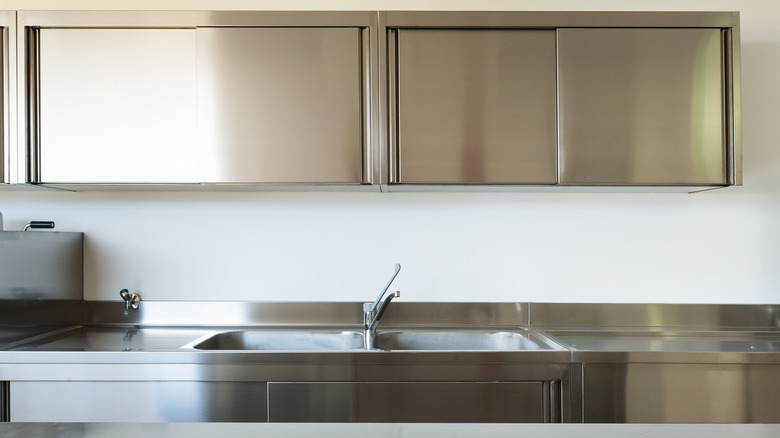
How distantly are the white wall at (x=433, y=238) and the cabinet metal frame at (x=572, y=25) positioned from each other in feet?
1.25

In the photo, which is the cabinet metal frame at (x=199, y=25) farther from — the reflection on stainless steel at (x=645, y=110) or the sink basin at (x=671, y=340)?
the sink basin at (x=671, y=340)

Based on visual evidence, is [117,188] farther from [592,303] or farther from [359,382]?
[592,303]

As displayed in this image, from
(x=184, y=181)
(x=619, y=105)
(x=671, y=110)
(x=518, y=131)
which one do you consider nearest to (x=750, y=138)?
(x=671, y=110)

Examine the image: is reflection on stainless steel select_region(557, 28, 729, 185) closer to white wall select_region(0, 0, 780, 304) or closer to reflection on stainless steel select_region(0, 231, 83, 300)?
white wall select_region(0, 0, 780, 304)

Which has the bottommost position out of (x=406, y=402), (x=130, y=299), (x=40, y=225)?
(x=406, y=402)

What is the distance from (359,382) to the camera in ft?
5.41

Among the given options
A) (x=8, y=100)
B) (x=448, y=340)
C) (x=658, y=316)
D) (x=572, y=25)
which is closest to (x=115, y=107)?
(x=8, y=100)

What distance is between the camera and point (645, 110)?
1.88 m

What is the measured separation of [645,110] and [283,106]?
1202 millimetres

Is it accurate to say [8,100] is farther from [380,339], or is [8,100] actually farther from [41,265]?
[380,339]

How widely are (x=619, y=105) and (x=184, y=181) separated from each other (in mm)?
1472

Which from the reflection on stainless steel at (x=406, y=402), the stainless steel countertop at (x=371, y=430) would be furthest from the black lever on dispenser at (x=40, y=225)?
the stainless steel countertop at (x=371, y=430)

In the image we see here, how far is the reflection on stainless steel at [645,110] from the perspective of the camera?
188 cm

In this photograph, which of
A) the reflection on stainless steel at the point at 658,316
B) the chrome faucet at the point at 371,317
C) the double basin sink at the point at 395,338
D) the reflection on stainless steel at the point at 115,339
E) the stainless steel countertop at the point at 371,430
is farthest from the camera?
the reflection on stainless steel at the point at 658,316
